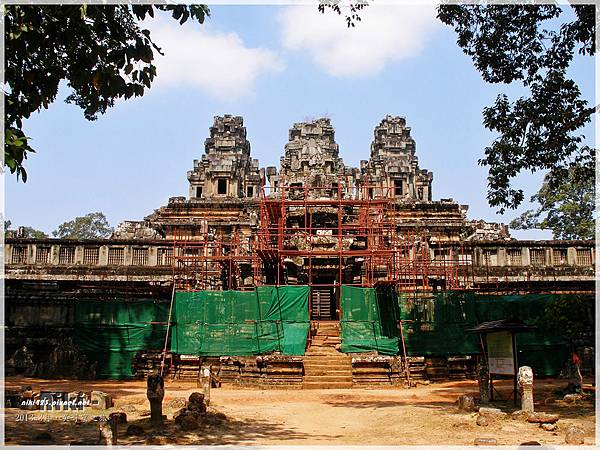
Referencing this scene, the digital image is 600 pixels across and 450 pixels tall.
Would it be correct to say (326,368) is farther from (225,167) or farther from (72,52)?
(225,167)

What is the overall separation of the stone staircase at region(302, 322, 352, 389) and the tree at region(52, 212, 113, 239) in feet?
202

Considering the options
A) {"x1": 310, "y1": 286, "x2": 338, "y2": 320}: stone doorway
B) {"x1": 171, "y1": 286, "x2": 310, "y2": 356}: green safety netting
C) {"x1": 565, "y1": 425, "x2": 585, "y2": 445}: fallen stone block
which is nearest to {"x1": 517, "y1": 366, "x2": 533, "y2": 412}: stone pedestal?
{"x1": 565, "y1": 425, "x2": 585, "y2": 445}: fallen stone block

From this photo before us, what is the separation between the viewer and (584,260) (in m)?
25.9

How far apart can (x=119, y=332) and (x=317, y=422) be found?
1048 centimetres

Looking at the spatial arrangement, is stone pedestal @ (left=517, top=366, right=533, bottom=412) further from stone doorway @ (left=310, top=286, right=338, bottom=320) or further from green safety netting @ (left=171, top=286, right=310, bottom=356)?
stone doorway @ (left=310, top=286, right=338, bottom=320)

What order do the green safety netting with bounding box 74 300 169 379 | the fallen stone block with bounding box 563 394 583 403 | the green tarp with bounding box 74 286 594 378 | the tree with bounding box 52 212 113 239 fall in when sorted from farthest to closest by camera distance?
1. the tree with bounding box 52 212 113 239
2. the green safety netting with bounding box 74 300 169 379
3. the green tarp with bounding box 74 286 594 378
4. the fallen stone block with bounding box 563 394 583 403

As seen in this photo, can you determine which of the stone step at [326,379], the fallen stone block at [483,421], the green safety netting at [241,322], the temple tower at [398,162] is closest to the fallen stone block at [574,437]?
the fallen stone block at [483,421]

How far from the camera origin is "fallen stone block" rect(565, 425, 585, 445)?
31.4ft

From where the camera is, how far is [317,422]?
12352 millimetres

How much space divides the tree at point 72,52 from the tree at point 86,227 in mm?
71718

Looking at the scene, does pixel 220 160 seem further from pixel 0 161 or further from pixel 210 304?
pixel 0 161

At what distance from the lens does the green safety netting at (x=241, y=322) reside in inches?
772

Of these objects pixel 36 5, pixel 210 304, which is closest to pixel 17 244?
pixel 210 304

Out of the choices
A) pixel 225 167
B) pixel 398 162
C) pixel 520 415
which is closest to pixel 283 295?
pixel 520 415
